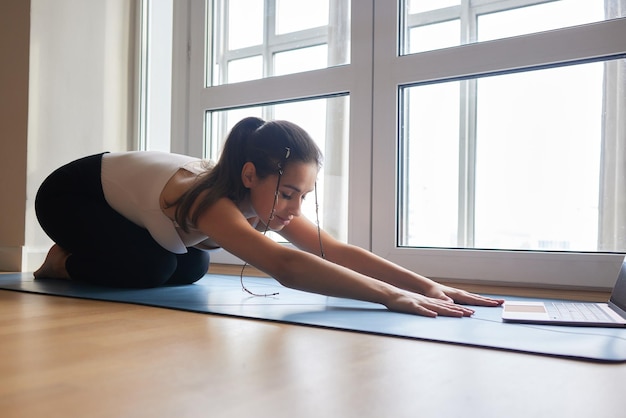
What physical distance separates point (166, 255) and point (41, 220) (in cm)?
47

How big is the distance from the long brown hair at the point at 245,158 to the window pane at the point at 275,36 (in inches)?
30.5

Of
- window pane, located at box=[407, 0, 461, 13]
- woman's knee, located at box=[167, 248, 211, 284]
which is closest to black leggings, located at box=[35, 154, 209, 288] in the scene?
woman's knee, located at box=[167, 248, 211, 284]

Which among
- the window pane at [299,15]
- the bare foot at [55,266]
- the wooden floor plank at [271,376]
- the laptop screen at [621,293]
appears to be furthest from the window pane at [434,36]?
the bare foot at [55,266]

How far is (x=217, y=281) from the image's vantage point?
202 centimetres

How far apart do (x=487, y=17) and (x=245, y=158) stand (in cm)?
94

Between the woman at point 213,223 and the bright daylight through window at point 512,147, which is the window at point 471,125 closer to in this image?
the bright daylight through window at point 512,147

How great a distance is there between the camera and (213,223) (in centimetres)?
142

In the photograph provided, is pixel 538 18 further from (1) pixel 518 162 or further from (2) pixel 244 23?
(2) pixel 244 23

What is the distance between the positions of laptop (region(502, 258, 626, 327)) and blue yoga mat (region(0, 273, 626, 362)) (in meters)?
0.02

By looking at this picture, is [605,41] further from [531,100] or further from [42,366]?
[42,366]

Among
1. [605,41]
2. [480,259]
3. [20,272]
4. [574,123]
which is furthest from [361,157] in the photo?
[20,272]

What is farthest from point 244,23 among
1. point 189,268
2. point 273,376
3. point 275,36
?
point 273,376

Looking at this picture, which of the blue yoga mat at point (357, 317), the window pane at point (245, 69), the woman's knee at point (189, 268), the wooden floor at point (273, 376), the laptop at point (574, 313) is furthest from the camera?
the window pane at point (245, 69)

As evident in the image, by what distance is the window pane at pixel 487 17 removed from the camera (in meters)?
1.74
